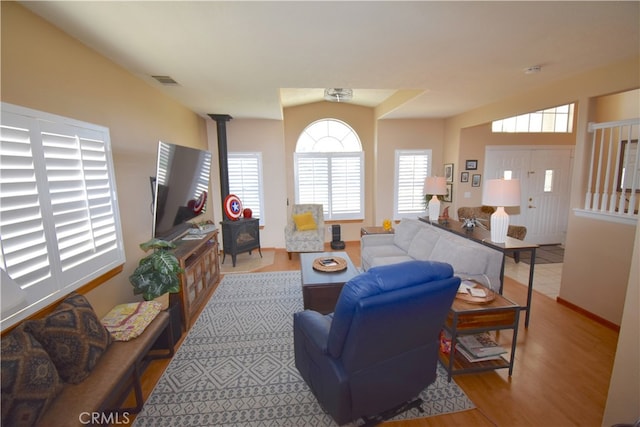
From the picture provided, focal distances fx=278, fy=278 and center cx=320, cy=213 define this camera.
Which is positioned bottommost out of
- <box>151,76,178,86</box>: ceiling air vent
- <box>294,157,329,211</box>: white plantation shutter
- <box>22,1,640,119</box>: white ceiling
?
<box>294,157,329,211</box>: white plantation shutter

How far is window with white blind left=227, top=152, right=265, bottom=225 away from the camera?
5.54 meters

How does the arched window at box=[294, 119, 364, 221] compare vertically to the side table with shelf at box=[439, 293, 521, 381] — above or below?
above

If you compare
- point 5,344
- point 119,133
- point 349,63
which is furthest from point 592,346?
point 119,133

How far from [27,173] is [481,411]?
129 inches

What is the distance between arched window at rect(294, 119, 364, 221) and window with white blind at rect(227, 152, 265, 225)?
2.71ft

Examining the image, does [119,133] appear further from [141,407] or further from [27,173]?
[141,407]

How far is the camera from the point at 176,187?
3027mm

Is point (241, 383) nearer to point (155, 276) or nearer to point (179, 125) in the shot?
point (155, 276)

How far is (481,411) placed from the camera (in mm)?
1931

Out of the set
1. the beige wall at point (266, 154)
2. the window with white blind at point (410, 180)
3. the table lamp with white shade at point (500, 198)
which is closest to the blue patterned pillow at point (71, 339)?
the table lamp with white shade at point (500, 198)

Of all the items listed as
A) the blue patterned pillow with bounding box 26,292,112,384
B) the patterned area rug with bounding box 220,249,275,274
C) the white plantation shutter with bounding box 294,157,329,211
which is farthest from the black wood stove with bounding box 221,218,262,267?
the blue patterned pillow with bounding box 26,292,112,384

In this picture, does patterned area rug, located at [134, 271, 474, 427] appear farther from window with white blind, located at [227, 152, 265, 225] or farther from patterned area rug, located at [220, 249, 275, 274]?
window with white blind, located at [227, 152, 265, 225]

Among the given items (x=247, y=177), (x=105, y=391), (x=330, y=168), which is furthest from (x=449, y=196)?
(x=105, y=391)

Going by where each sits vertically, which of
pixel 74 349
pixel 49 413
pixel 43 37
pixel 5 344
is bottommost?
pixel 49 413
